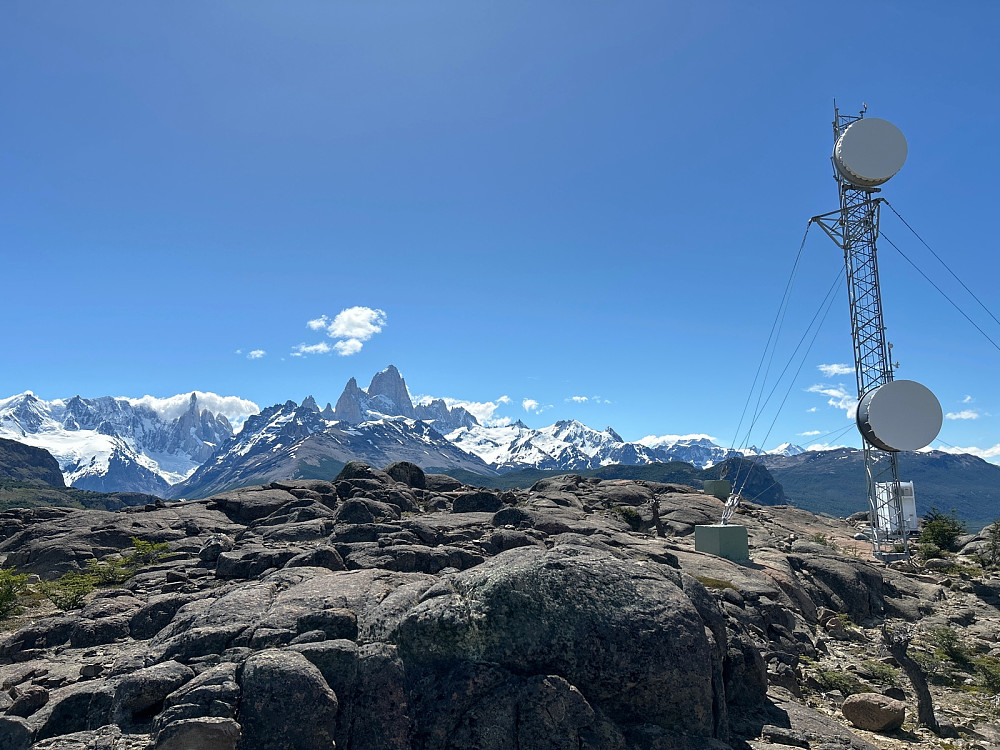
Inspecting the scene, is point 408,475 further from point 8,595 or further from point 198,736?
point 198,736

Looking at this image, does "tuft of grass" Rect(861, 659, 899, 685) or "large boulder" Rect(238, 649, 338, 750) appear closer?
"large boulder" Rect(238, 649, 338, 750)

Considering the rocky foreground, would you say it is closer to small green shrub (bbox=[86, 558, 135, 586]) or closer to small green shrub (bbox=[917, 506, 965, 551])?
small green shrub (bbox=[86, 558, 135, 586])

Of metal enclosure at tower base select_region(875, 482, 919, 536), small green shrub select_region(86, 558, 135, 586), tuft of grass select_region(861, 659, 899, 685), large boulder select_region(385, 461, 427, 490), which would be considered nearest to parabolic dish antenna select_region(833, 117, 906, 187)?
metal enclosure at tower base select_region(875, 482, 919, 536)

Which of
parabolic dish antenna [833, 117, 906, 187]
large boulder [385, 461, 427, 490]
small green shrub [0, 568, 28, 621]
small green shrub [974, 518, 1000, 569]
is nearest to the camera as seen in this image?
small green shrub [0, 568, 28, 621]

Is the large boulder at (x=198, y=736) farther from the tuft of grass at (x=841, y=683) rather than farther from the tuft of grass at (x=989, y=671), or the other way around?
the tuft of grass at (x=989, y=671)

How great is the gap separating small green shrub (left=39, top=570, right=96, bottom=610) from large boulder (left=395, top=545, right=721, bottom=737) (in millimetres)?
20711

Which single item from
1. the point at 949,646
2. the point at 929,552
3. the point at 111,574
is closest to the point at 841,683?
the point at 949,646

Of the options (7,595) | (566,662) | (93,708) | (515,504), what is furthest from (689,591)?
(515,504)

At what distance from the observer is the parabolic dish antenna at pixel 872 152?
178ft

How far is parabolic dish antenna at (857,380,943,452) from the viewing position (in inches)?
1897

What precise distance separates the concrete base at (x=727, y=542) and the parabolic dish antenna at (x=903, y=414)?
19.6 m

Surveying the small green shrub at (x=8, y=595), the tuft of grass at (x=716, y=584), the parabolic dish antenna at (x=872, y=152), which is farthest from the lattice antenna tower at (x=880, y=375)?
the small green shrub at (x=8, y=595)

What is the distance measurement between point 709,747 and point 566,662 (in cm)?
384

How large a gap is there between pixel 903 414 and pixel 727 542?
907 inches
